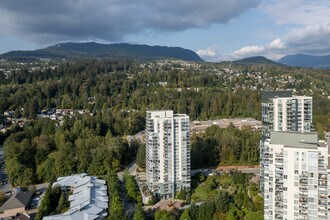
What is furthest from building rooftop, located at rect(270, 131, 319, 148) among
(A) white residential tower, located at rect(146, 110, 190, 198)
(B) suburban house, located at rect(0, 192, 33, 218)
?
(B) suburban house, located at rect(0, 192, 33, 218)

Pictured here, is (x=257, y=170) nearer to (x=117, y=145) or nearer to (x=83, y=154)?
(x=117, y=145)

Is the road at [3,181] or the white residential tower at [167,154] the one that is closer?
the white residential tower at [167,154]

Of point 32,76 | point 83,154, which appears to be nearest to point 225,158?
point 83,154

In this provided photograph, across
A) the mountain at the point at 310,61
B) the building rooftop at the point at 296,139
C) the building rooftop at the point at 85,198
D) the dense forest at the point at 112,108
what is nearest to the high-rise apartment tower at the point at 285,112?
the building rooftop at the point at 296,139

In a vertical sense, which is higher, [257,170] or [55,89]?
[55,89]

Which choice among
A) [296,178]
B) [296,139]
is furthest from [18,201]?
[296,139]

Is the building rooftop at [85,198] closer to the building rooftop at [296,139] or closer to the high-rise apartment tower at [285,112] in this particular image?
the high-rise apartment tower at [285,112]
